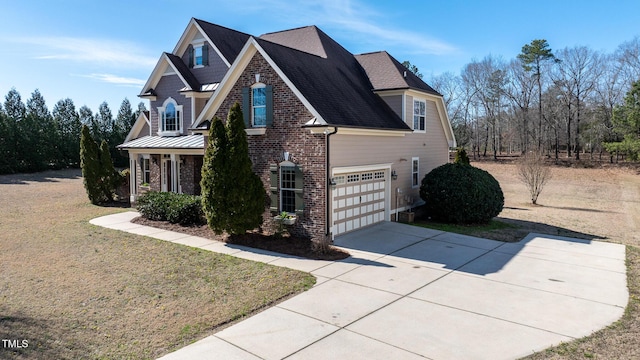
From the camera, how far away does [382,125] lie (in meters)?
15.2

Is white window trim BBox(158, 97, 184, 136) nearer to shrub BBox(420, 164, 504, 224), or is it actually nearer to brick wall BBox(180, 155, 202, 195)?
brick wall BBox(180, 155, 202, 195)

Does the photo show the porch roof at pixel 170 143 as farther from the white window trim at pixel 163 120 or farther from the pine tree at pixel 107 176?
the pine tree at pixel 107 176

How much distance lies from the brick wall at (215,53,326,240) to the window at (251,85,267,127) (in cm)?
30

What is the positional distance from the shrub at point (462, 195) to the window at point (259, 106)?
292 inches

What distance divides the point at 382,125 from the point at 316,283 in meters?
7.75

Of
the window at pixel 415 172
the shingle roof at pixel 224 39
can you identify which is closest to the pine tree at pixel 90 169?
the shingle roof at pixel 224 39

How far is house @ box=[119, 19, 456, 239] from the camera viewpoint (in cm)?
1307

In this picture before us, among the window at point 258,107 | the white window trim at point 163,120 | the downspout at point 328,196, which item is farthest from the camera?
the white window trim at point 163,120

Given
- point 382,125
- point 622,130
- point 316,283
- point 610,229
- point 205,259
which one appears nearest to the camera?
point 316,283

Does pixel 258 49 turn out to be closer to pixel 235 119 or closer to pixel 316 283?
pixel 235 119

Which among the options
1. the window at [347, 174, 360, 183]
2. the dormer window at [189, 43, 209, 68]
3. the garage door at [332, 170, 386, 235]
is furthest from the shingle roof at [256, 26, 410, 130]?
the dormer window at [189, 43, 209, 68]

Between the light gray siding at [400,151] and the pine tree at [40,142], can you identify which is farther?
the pine tree at [40,142]

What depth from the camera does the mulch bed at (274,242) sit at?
1162 centimetres

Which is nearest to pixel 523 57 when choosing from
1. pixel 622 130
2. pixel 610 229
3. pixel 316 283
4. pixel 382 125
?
pixel 622 130
